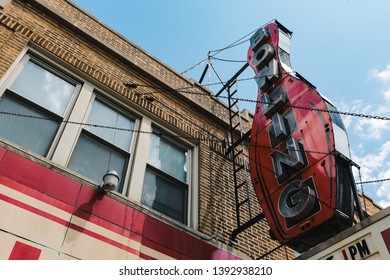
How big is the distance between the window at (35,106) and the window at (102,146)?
433 millimetres

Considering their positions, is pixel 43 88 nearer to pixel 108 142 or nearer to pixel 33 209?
pixel 108 142

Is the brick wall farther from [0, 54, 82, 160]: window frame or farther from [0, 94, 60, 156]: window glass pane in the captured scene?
[0, 94, 60, 156]: window glass pane

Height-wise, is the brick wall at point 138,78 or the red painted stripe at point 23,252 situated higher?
the brick wall at point 138,78

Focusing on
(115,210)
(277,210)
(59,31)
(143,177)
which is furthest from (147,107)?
(277,210)

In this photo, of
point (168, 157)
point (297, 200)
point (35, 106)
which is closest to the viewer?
point (297, 200)

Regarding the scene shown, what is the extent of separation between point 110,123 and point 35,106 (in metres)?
1.28

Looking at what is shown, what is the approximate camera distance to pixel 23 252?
12.3 feet

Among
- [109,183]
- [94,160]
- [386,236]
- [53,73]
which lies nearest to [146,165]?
[94,160]

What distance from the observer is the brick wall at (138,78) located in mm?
6129

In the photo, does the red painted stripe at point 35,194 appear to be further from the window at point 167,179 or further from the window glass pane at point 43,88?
the window glass pane at point 43,88

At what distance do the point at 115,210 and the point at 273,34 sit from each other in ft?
17.5

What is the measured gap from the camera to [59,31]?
6852mm

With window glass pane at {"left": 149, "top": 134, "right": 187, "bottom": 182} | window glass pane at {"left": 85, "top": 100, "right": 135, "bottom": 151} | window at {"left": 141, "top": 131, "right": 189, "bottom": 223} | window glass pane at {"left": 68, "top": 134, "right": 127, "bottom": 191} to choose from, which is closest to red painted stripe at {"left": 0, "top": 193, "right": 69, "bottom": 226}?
window glass pane at {"left": 68, "top": 134, "right": 127, "bottom": 191}

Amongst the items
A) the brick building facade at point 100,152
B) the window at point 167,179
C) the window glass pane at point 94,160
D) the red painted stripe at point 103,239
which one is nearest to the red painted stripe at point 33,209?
the brick building facade at point 100,152
